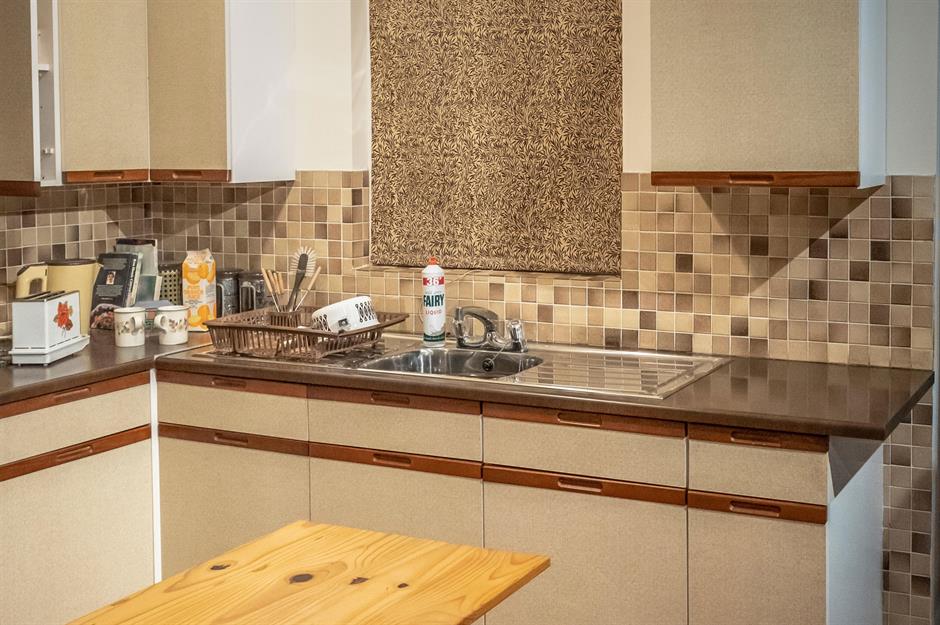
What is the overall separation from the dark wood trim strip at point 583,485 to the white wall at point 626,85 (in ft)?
3.44

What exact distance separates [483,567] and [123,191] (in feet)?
9.40

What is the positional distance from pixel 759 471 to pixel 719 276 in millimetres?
854

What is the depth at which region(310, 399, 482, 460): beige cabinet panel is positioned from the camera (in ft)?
10.3

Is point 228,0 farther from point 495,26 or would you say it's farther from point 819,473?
point 819,473

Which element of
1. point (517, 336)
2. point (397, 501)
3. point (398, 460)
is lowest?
point (397, 501)

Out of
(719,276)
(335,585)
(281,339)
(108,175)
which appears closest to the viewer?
(335,585)

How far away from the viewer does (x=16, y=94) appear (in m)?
3.53

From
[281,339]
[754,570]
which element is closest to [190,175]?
[281,339]

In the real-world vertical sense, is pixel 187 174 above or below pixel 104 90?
below

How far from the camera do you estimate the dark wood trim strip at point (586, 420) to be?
9.37 feet

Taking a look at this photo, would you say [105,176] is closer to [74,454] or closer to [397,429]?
[74,454]

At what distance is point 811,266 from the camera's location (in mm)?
3328

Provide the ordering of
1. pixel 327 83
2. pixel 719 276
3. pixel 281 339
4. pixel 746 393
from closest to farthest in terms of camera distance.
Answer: pixel 746 393
pixel 719 276
pixel 281 339
pixel 327 83

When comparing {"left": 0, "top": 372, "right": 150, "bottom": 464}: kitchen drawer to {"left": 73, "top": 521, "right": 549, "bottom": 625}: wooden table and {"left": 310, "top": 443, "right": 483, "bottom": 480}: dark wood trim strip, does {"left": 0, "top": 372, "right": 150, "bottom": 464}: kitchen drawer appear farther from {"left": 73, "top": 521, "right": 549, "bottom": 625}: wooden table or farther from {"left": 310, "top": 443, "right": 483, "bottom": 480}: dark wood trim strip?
{"left": 73, "top": 521, "right": 549, "bottom": 625}: wooden table
